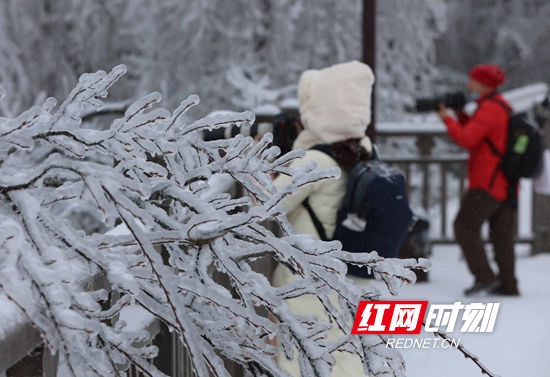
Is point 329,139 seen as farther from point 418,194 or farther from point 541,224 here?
point 418,194

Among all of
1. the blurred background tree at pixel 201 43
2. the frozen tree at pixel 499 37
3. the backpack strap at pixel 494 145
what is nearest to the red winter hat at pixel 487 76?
the backpack strap at pixel 494 145

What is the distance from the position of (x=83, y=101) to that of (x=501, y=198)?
4.34 meters

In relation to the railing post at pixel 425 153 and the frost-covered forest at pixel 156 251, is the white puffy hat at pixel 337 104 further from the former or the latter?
the railing post at pixel 425 153

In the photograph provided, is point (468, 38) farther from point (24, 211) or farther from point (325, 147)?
point (24, 211)

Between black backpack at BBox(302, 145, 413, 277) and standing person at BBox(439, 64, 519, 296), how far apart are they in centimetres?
273

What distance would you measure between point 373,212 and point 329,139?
35cm

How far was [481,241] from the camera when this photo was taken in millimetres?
5273

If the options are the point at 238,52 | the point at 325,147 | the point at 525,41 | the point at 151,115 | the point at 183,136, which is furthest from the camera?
the point at 525,41

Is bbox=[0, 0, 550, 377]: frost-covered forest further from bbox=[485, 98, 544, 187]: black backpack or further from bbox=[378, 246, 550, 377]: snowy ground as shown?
bbox=[485, 98, 544, 187]: black backpack

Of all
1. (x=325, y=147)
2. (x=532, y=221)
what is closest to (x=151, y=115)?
(x=325, y=147)

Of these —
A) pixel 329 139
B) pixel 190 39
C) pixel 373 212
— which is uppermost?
pixel 329 139

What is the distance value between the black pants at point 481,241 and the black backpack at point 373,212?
2.87 metres

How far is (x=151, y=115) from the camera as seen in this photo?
3.82ft

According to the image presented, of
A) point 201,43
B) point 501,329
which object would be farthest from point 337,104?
point 201,43
